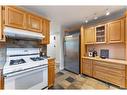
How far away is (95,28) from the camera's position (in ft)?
11.7

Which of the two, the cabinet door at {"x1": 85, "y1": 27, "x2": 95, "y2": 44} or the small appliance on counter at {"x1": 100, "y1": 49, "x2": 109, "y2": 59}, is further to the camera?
the cabinet door at {"x1": 85, "y1": 27, "x2": 95, "y2": 44}

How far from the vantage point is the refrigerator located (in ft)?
13.0

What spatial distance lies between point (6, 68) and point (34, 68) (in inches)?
23.7

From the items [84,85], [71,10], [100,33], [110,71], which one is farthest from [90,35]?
[84,85]

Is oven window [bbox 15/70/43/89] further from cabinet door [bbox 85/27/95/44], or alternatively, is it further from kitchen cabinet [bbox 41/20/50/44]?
cabinet door [bbox 85/27/95/44]

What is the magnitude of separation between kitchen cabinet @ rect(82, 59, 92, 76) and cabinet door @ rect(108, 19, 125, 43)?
103 cm

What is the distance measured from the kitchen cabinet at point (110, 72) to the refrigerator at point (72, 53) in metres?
0.85

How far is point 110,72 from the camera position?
283 cm

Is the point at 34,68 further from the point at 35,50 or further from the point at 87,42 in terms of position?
the point at 87,42

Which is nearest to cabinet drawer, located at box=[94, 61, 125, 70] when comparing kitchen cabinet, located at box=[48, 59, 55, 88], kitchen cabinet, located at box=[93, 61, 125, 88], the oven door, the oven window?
kitchen cabinet, located at box=[93, 61, 125, 88]

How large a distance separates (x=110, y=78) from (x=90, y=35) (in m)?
1.63

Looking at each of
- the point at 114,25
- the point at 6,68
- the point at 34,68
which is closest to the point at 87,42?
the point at 114,25

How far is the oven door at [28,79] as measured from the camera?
171 centimetres

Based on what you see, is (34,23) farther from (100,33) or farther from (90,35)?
(100,33)
